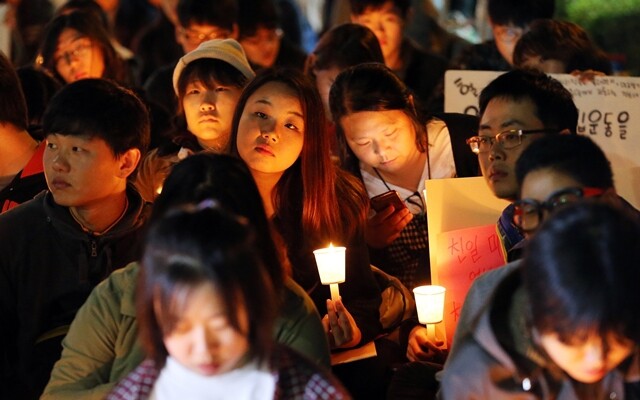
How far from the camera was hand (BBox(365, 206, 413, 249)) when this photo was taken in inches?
191

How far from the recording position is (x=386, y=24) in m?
7.21

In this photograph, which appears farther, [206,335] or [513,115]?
[513,115]

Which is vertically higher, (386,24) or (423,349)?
(386,24)

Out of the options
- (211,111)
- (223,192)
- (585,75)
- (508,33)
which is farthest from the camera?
(508,33)

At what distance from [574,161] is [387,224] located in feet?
5.15

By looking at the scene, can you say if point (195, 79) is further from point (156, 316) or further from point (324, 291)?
point (156, 316)

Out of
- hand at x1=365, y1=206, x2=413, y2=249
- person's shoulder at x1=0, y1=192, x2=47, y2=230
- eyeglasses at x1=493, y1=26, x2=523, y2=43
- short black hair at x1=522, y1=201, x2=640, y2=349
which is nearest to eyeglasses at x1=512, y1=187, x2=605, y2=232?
short black hair at x1=522, y1=201, x2=640, y2=349

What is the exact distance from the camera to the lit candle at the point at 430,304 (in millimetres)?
4160

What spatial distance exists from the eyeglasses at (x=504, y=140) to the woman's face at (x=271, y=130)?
28.0 inches

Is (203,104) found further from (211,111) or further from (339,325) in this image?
(339,325)

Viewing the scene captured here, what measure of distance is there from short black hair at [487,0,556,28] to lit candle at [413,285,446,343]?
2989mm

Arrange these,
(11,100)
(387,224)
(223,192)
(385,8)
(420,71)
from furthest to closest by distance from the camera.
Answer: (420,71) → (385,8) → (11,100) → (387,224) → (223,192)

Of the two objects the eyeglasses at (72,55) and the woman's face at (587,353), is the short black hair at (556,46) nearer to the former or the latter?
the eyeglasses at (72,55)

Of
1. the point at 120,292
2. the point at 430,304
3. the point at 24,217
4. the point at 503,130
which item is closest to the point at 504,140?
the point at 503,130
